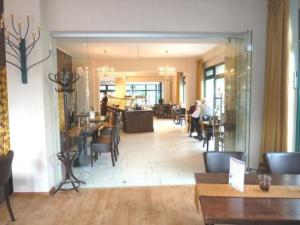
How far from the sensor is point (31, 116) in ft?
12.6

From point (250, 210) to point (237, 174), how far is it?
1.12ft

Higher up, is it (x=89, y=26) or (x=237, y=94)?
(x=89, y=26)

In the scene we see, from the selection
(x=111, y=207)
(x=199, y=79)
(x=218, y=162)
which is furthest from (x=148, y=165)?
(x=199, y=79)

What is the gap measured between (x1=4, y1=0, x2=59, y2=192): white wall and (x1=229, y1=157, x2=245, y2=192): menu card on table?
2.79m

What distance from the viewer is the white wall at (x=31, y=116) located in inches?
148

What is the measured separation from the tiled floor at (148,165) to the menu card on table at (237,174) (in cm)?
249

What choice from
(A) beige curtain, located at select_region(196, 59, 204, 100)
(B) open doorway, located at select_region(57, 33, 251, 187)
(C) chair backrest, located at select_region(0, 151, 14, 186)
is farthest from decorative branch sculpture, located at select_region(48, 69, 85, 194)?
(A) beige curtain, located at select_region(196, 59, 204, 100)

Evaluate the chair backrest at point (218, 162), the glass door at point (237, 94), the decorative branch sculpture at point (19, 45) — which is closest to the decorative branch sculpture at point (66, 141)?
the decorative branch sculpture at point (19, 45)

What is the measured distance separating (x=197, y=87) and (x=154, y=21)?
7.34m

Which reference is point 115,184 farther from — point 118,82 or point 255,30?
point 118,82

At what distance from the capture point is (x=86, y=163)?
18.4 feet

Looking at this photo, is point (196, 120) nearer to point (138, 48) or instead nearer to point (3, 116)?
point (138, 48)

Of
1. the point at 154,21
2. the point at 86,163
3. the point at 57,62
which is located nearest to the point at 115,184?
the point at 86,163

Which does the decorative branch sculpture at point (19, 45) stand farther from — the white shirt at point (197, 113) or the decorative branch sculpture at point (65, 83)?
the white shirt at point (197, 113)
